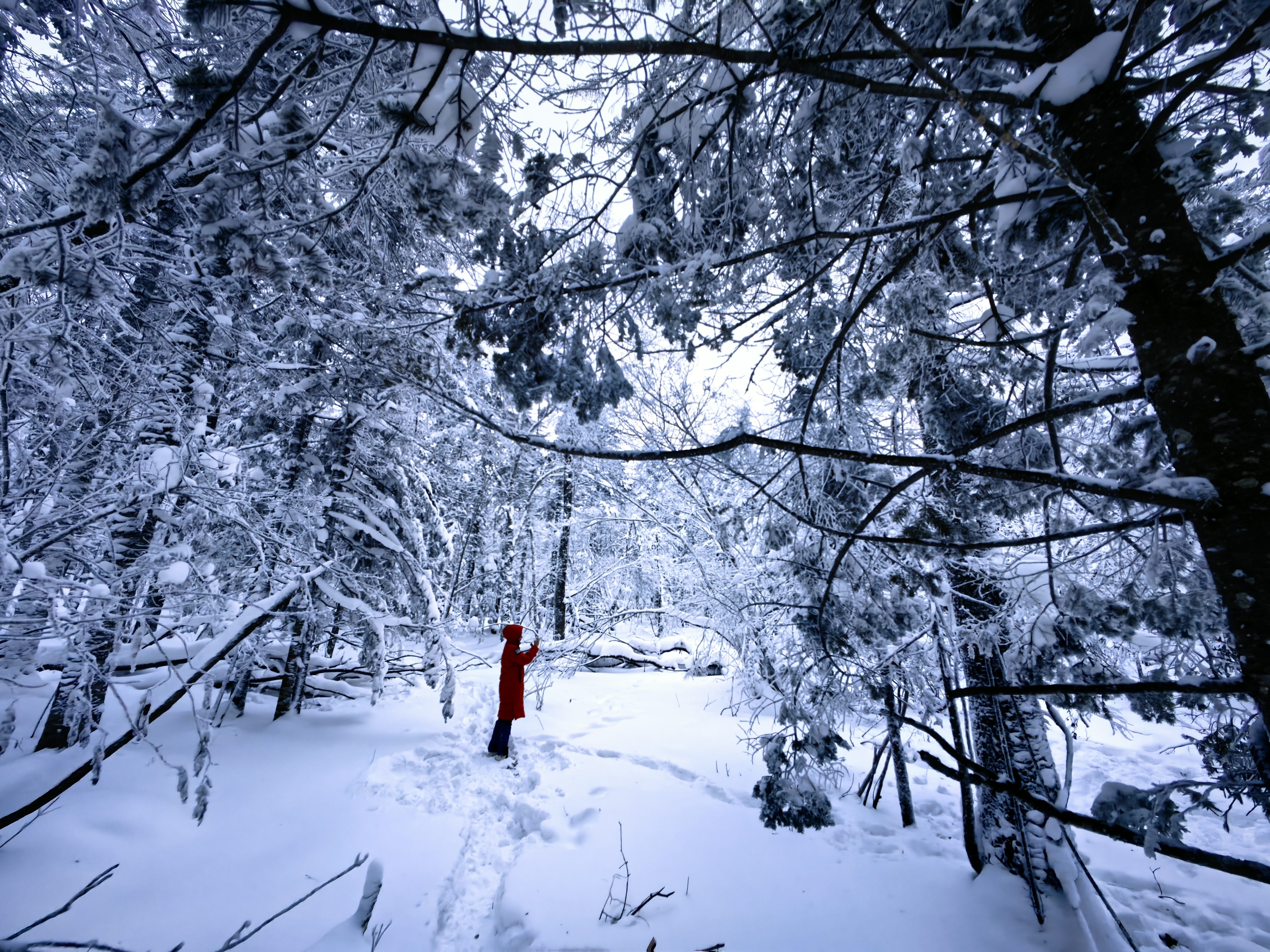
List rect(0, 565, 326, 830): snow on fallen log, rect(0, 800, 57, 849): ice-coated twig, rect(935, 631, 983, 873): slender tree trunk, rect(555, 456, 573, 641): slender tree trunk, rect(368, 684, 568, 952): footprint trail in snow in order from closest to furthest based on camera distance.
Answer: rect(0, 565, 326, 830): snow on fallen log, rect(0, 800, 57, 849): ice-coated twig, rect(368, 684, 568, 952): footprint trail in snow, rect(935, 631, 983, 873): slender tree trunk, rect(555, 456, 573, 641): slender tree trunk

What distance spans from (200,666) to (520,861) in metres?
3.39

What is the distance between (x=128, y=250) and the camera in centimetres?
287

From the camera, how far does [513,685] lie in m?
7.34

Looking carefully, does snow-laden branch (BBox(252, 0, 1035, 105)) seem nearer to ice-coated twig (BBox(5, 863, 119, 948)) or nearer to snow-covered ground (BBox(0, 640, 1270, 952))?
ice-coated twig (BBox(5, 863, 119, 948))

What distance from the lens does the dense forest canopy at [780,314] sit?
1.56 m

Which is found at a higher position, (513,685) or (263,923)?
(513,685)

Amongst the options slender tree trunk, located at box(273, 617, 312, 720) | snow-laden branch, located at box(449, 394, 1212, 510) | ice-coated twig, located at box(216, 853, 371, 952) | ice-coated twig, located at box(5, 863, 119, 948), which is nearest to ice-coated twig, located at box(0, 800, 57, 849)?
ice-coated twig, located at box(216, 853, 371, 952)

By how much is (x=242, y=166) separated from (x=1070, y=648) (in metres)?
6.22

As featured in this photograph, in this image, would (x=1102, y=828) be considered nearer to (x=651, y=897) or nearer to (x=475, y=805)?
(x=651, y=897)

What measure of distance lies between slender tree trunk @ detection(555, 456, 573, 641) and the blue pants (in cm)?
749

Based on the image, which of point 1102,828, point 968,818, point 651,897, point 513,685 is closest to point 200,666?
Answer: point 651,897

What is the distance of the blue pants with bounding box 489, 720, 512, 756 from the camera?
7176 millimetres

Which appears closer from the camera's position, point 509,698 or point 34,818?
point 34,818

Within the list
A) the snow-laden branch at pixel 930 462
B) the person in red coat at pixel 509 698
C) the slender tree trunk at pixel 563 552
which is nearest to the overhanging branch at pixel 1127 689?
the snow-laden branch at pixel 930 462
